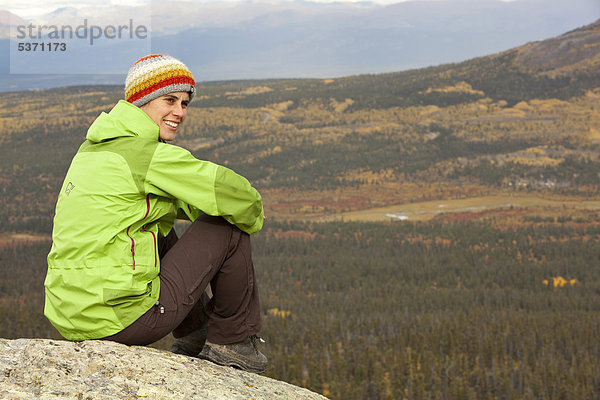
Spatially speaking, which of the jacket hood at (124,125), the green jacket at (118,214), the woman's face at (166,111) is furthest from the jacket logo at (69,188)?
the woman's face at (166,111)

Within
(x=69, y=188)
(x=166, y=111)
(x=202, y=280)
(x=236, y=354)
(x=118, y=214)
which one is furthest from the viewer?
(x=236, y=354)

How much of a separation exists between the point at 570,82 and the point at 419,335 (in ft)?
198

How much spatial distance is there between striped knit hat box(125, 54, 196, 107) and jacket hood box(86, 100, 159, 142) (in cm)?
15

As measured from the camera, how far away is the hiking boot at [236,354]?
16.3 feet

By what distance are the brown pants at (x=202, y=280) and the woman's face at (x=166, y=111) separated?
0.64 meters

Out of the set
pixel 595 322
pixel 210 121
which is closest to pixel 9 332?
pixel 595 322

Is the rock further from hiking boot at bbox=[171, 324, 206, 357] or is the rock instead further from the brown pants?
hiking boot at bbox=[171, 324, 206, 357]

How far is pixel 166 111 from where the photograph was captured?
187 inches

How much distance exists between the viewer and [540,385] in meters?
10.2

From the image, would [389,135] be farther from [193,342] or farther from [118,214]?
[118,214]

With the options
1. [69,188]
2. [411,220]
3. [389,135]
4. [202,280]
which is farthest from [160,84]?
[389,135]

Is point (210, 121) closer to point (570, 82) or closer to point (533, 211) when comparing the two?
point (570, 82)

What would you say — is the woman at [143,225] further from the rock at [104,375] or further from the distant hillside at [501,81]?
the distant hillside at [501,81]

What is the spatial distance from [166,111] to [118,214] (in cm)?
90
